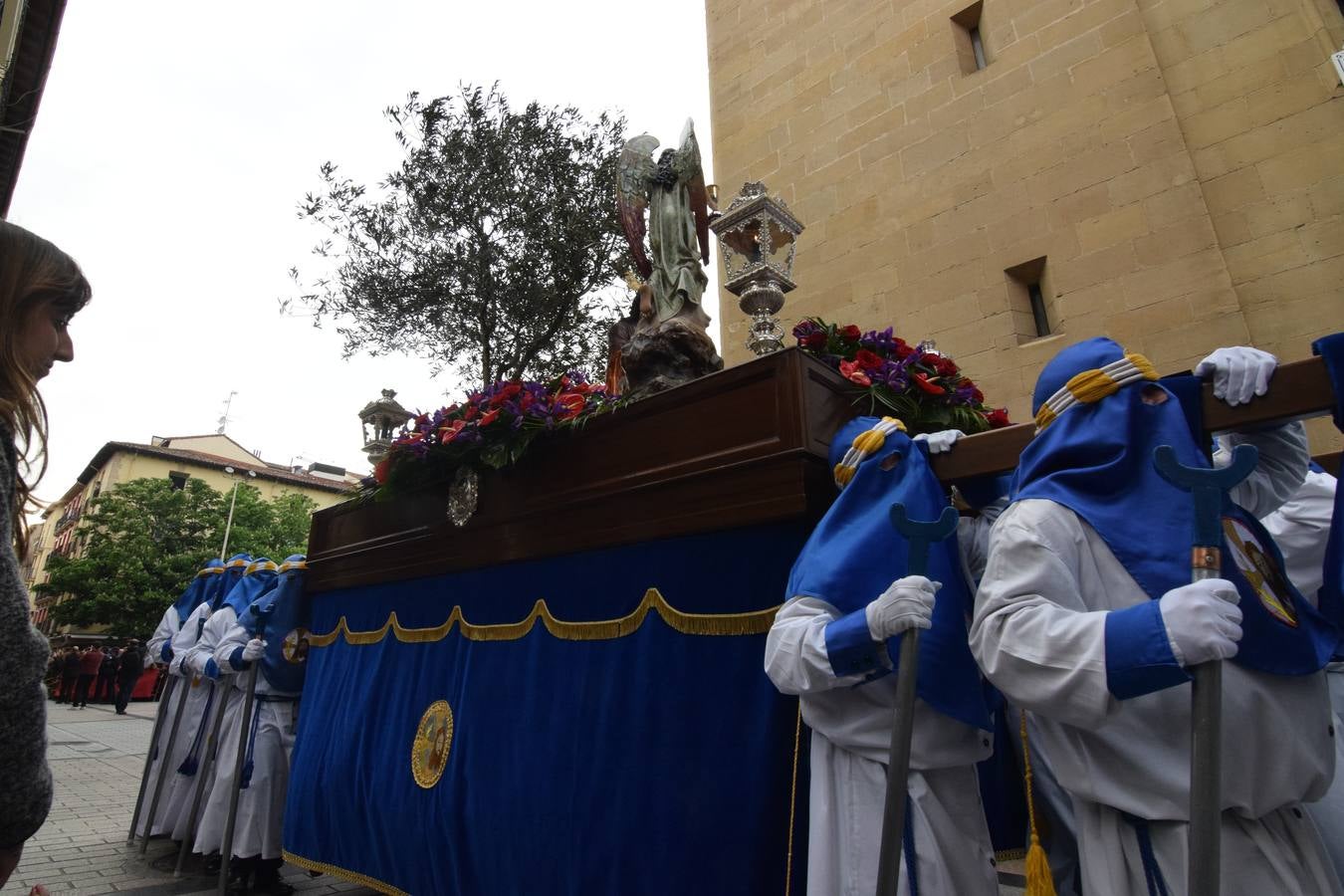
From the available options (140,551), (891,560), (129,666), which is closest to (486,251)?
(891,560)

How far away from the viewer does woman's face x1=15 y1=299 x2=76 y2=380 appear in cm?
117

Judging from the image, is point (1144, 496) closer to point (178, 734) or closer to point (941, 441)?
point (941, 441)

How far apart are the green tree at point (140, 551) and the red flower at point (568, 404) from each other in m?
27.0

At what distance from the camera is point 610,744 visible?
2.69 metres

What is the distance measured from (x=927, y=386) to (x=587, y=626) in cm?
171

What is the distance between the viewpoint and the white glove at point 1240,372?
1.61m

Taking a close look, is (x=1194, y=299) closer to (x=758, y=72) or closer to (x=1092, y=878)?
(x=1092, y=878)

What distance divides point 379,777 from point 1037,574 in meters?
3.52

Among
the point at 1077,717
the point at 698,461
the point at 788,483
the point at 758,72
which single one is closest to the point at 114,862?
the point at 698,461

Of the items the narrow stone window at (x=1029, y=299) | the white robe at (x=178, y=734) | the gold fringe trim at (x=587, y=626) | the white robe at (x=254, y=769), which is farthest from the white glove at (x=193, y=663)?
the narrow stone window at (x=1029, y=299)

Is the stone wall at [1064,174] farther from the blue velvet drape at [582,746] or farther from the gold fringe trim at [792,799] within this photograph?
the gold fringe trim at [792,799]

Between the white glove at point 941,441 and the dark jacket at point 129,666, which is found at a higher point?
the white glove at point 941,441

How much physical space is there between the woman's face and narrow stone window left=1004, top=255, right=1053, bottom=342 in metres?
6.30

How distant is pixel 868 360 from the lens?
284 centimetres
